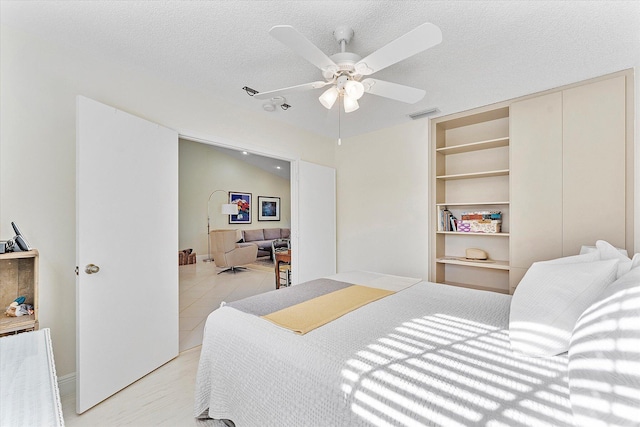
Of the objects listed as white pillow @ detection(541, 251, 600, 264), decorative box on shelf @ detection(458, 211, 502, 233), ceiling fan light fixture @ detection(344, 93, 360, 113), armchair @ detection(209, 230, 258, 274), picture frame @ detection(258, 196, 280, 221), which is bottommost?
armchair @ detection(209, 230, 258, 274)

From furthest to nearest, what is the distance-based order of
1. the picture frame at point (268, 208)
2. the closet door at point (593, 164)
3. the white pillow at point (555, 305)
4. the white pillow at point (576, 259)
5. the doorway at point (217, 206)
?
the picture frame at point (268, 208)
the doorway at point (217, 206)
the closet door at point (593, 164)
the white pillow at point (576, 259)
the white pillow at point (555, 305)

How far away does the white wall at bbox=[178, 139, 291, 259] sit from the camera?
6730 millimetres

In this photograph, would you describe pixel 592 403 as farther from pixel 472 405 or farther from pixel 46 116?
pixel 46 116

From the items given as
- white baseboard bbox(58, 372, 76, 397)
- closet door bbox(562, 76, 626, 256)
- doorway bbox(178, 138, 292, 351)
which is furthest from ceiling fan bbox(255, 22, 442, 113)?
doorway bbox(178, 138, 292, 351)

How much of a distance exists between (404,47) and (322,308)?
1495 millimetres

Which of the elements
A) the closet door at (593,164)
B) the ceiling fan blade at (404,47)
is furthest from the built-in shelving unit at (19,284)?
the closet door at (593,164)

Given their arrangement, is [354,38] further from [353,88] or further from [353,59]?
[353,88]

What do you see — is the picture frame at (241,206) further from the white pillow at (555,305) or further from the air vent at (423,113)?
the white pillow at (555,305)

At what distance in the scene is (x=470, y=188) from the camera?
3.25 metres

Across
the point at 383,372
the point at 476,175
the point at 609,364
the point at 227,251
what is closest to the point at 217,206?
the point at 227,251

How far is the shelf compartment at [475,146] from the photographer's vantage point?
2839 mm

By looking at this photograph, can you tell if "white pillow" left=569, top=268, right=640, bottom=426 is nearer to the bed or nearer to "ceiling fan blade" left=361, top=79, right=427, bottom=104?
the bed

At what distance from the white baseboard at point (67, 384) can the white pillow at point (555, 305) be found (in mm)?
2735

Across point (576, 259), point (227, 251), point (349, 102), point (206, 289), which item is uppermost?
point (349, 102)
